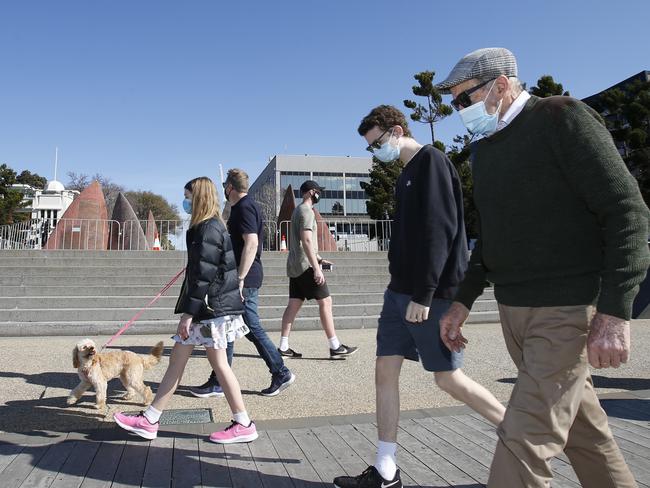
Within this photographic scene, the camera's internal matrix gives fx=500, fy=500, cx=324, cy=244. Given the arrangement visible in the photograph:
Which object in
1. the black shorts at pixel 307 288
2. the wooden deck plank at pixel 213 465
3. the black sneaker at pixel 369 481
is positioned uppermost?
the black shorts at pixel 307 288

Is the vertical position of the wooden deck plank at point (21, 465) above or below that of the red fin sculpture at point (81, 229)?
below

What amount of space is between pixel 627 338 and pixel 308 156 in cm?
8679

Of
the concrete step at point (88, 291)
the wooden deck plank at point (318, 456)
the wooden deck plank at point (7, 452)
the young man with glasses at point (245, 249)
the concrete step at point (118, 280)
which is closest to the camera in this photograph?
the wooden deck plank at point (318, 456)

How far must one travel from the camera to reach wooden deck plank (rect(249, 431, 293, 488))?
2711 mm

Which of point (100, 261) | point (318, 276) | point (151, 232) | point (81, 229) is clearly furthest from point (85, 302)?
point (151, 232)

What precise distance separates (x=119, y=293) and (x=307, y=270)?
5659 millimetres

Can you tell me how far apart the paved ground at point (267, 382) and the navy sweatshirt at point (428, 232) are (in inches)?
62.8

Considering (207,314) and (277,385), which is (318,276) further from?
(207,314)

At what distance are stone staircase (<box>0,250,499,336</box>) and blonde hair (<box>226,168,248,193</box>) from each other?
4.51 metres

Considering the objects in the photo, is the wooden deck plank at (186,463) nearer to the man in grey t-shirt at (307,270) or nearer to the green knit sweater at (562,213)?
the green knit sweater at (562,213)

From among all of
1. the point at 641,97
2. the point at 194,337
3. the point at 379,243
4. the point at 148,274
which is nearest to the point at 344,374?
the point at 194,337

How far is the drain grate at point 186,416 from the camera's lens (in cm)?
381

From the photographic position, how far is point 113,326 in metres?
8.23

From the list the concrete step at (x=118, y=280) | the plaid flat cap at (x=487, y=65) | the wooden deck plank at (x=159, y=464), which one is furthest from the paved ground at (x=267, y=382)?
the concrete step at (x=118, y=280)
